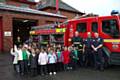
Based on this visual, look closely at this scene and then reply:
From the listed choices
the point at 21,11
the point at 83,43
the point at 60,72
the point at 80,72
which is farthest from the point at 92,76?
the point at 21,11

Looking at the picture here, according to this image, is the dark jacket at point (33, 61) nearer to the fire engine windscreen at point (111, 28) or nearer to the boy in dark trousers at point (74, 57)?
the boy in dark trousers at point (74, 57)

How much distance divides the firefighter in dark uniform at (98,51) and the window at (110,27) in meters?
0.52

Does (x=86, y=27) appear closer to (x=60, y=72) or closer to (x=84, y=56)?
(x=84, y=56)

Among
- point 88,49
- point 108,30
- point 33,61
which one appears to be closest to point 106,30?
point 108,30

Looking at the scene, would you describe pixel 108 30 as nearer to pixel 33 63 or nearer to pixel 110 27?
pixel 110 27

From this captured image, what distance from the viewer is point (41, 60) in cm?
1047

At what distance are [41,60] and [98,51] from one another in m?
2.81

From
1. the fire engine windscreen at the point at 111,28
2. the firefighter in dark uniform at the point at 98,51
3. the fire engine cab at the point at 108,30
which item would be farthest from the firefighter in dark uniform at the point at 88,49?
the fire engine windscreen at the point at 111,28

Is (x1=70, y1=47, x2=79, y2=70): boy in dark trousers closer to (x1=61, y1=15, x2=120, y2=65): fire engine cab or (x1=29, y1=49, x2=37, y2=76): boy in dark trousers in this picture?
(x1=61, y1=15, x2=120, y2=65): fire engine cab

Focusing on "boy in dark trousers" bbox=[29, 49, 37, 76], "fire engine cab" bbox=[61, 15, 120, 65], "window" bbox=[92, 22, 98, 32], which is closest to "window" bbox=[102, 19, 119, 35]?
"fire engine cab" bbox=[61, 15, 120, 65]

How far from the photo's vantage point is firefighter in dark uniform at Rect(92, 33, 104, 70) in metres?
11.1

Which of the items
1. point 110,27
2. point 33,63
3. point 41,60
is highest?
point 110,27

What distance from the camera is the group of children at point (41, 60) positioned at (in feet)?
34.5

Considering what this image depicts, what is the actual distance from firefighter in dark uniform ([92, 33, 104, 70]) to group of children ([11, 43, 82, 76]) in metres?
1.12
